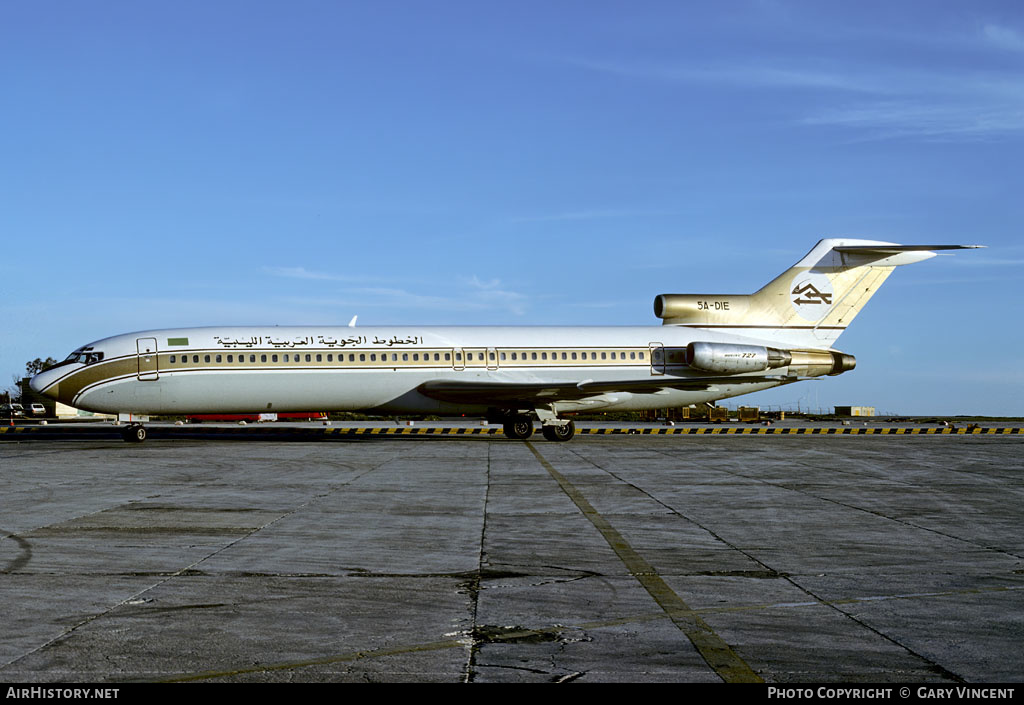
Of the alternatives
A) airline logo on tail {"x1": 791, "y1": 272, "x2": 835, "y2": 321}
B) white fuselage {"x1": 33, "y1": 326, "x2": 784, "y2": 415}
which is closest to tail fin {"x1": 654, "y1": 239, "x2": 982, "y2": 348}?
airline logo on tail {"x1": 791, "y1": 272, "x2": 835, "y2": 321}

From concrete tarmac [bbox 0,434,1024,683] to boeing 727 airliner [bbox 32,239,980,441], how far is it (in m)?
12.2

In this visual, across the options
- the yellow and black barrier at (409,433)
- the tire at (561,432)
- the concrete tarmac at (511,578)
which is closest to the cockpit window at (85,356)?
the yellow and black barrier at (409,433)

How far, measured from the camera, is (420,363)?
30234 mm

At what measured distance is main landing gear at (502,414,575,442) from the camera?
101ft

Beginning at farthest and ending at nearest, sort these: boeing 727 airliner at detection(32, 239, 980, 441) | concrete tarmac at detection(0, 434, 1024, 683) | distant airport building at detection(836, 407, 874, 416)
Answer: distant airport building at detection(836, 407, 874, 416)
boeing 727 airliner at detection(32, 239, 980, 441)
concrete tarmac at detection(0, 434, 1024, 683)

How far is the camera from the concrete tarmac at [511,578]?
534 cm

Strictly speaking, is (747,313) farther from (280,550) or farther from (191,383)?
(280,550)

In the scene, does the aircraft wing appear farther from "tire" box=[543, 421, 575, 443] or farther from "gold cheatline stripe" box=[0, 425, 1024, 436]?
"gold cheatline stripe" box=[0, 425, 1024, 436]

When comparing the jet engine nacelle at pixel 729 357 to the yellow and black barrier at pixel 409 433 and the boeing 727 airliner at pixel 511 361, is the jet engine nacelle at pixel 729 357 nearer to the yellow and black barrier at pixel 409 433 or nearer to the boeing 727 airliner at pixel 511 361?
the boeing 727 airliner at pixel 511 361

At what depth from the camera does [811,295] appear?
111 feet

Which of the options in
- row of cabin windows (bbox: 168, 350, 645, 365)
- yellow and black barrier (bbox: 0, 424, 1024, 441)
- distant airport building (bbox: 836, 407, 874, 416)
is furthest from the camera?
distant airport building (bbox: 836, 407, 874, 416)

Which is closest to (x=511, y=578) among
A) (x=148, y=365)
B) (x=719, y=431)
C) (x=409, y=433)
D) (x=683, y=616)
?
(x=683, y=616)
